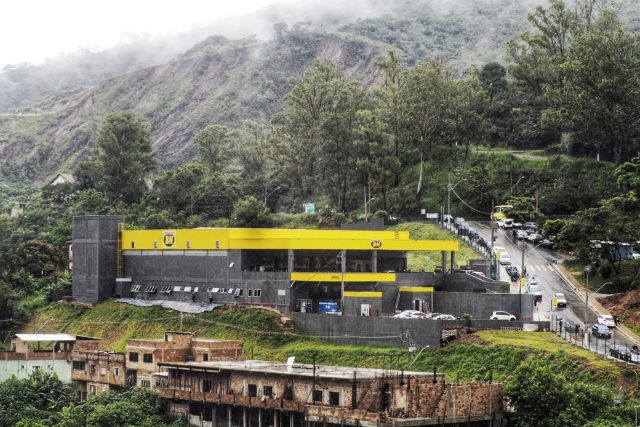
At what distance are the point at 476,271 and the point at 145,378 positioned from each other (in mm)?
24931

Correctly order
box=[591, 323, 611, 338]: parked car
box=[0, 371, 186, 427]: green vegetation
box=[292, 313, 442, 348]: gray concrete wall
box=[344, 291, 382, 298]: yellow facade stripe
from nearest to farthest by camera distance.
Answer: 1. box=[0, 371, 186, 427]: green vegetation
2. box=[292, 313, 442, 348]: gray concrete wall
3. box=[591, 323, 611, 338]: parked car
4. box=[344, 291, 382, 298]: yellow facade stripe

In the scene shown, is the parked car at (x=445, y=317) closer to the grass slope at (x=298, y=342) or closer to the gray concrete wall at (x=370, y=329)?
the gray concrete wall at (x=370, y=329)

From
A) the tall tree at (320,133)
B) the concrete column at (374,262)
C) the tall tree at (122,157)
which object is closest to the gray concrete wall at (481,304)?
the concrete column at (374,262)

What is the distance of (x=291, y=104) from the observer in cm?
10800

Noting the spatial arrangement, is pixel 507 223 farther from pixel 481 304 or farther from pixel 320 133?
pixel 481 304

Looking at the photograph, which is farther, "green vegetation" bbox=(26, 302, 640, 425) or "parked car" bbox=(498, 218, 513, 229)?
"parked car" bbox=(498, 218, 513, 229)

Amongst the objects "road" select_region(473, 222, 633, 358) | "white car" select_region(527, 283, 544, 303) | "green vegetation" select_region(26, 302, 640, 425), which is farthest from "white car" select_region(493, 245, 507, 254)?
"green vegetation" select_region(26, 302, 640, 425)

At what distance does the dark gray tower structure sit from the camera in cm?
8350

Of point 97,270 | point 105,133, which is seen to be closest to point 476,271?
point 97,270

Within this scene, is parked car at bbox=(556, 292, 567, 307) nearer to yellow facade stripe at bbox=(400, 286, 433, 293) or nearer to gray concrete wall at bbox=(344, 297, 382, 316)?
yellow facade stripe at bbox=(400, 286, 433, 293)

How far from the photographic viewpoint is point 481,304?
6762 centimetres

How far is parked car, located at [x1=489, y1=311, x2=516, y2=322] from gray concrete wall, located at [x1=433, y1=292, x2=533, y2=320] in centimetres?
35

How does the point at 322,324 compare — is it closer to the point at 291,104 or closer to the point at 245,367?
the point at 245,367

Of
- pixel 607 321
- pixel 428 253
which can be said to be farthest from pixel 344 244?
pixel 607 321
